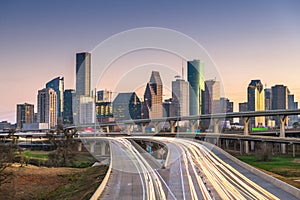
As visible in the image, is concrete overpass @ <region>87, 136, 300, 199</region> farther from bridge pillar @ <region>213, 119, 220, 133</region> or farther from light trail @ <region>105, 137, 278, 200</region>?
bridge pillar @ <region>213, 119, 220, 133</region>

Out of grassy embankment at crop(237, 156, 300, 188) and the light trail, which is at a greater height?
the light trail

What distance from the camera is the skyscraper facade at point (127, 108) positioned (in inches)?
4872

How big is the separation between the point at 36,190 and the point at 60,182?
5.34 m

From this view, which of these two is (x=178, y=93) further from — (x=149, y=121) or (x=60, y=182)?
(x=60, y=182)

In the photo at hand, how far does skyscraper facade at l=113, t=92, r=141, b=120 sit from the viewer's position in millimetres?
123756

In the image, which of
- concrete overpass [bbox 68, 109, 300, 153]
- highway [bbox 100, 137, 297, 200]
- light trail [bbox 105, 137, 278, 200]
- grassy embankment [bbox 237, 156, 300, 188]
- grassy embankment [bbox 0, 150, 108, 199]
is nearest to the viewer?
light trail [bbox 105, 137, 278, 200]

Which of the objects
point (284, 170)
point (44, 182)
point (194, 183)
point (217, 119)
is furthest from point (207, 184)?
point (217, 119)

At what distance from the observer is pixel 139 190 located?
32.2 m

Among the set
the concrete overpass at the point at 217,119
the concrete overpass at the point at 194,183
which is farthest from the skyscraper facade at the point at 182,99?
the concrete overpass at the point at 194,183

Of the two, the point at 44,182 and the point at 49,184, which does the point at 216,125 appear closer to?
the point at 44,182

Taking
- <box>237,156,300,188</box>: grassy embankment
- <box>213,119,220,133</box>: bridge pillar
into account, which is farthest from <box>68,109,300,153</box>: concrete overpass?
<box>237,156,300,188</box>: grassy embankment

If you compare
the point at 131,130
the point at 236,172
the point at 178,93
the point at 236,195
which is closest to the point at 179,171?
the point at 236,172

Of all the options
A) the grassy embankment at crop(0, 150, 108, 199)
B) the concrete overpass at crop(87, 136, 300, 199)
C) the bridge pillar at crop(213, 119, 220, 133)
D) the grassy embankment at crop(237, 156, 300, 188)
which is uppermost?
the bridge pillar at crop(213, 119, 220, 133)

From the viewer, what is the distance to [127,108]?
139875mm
